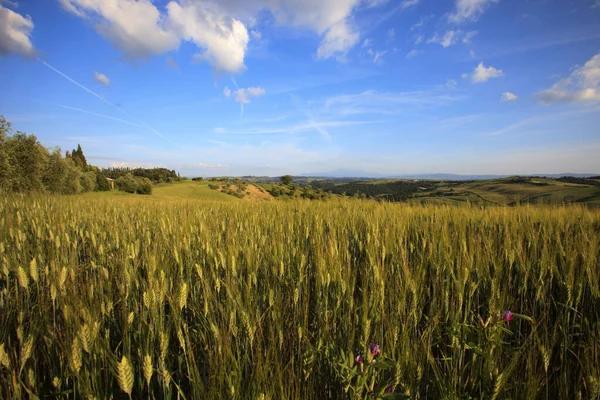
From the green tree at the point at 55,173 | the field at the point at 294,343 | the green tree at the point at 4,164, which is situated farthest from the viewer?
the green tree at the point at 55,173

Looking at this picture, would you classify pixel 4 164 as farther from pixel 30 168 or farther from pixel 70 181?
pixel 70 181

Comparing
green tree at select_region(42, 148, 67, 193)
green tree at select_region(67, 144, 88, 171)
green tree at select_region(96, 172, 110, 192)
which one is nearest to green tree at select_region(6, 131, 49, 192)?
green tree at select_region(42, 148, 67, 193)

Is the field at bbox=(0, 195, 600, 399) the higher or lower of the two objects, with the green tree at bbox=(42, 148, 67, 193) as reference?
lower

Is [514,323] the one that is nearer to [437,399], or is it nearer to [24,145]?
[437,399]

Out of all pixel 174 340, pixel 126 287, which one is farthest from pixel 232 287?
pixel 126 287

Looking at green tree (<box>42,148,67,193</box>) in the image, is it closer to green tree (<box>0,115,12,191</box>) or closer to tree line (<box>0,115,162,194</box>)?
tree line (<box>0,115,162,194</box>)

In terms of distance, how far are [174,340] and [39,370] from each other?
62 centimetres

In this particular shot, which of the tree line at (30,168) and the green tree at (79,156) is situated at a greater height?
the green tree at (79,156)

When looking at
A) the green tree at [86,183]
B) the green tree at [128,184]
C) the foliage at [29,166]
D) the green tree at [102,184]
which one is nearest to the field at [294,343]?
the foliage at [29,166]

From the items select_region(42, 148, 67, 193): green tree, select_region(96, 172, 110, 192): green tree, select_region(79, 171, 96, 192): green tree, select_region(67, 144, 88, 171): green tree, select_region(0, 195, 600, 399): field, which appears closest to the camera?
select_region(0, 195, 600, 399): field

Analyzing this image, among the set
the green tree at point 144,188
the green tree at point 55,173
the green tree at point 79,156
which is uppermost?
the green tree at point 79,156

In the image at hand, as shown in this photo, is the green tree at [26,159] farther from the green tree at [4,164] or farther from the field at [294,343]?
the field at [294,343]

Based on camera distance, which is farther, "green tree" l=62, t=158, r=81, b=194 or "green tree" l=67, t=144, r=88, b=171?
"green tree" l=67, t=144, r=88, b=171

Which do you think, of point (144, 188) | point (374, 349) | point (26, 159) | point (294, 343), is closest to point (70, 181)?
point (144, 188)
